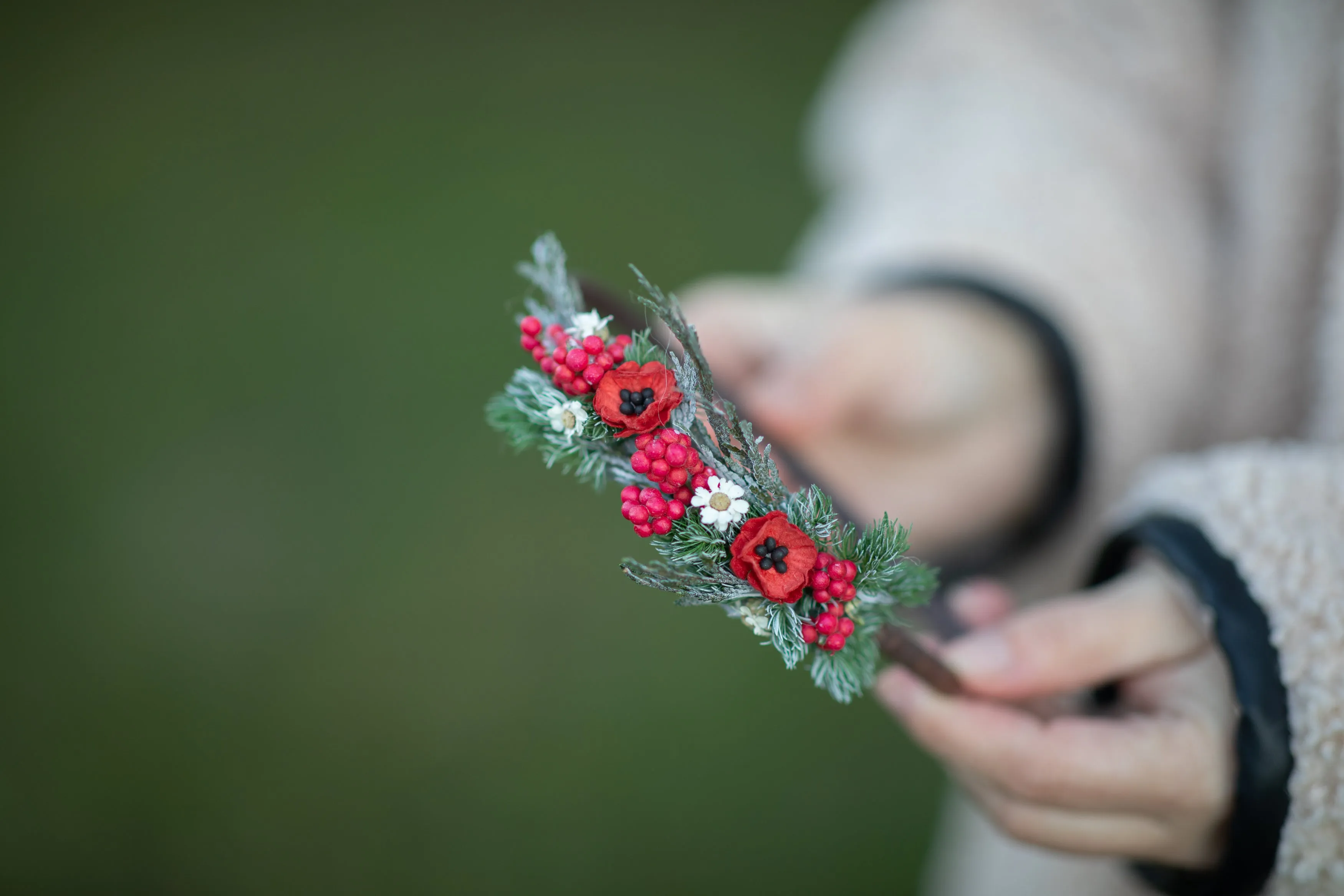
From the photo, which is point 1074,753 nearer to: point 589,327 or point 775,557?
point 775,557

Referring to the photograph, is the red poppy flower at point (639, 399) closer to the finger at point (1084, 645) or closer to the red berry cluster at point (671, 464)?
the red berry cluster at point (671, 464)

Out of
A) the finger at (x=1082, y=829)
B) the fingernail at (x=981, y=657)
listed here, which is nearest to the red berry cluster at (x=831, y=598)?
the fingernail at (x=981, y=657)

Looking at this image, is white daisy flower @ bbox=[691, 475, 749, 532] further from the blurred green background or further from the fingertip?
the blurred green background

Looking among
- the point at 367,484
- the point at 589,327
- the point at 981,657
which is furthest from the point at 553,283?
the point at 367,484

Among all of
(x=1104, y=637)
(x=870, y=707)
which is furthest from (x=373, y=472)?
(x=1104, y=637)

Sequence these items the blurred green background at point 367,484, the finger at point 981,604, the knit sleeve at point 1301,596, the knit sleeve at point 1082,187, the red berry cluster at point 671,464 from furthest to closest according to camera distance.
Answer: the blurred green background at point 367,484
the knit sleeve at point 1082,187
the finger at point 981,604
the knit sleeve at point 1301,596
the red berry cluster at point 671,464

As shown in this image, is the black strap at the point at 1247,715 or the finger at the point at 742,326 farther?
the finger at the point at 742,326

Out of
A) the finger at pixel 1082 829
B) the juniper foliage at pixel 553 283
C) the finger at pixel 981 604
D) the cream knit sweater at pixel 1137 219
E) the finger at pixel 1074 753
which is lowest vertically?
the finger at pixel 1082 829
